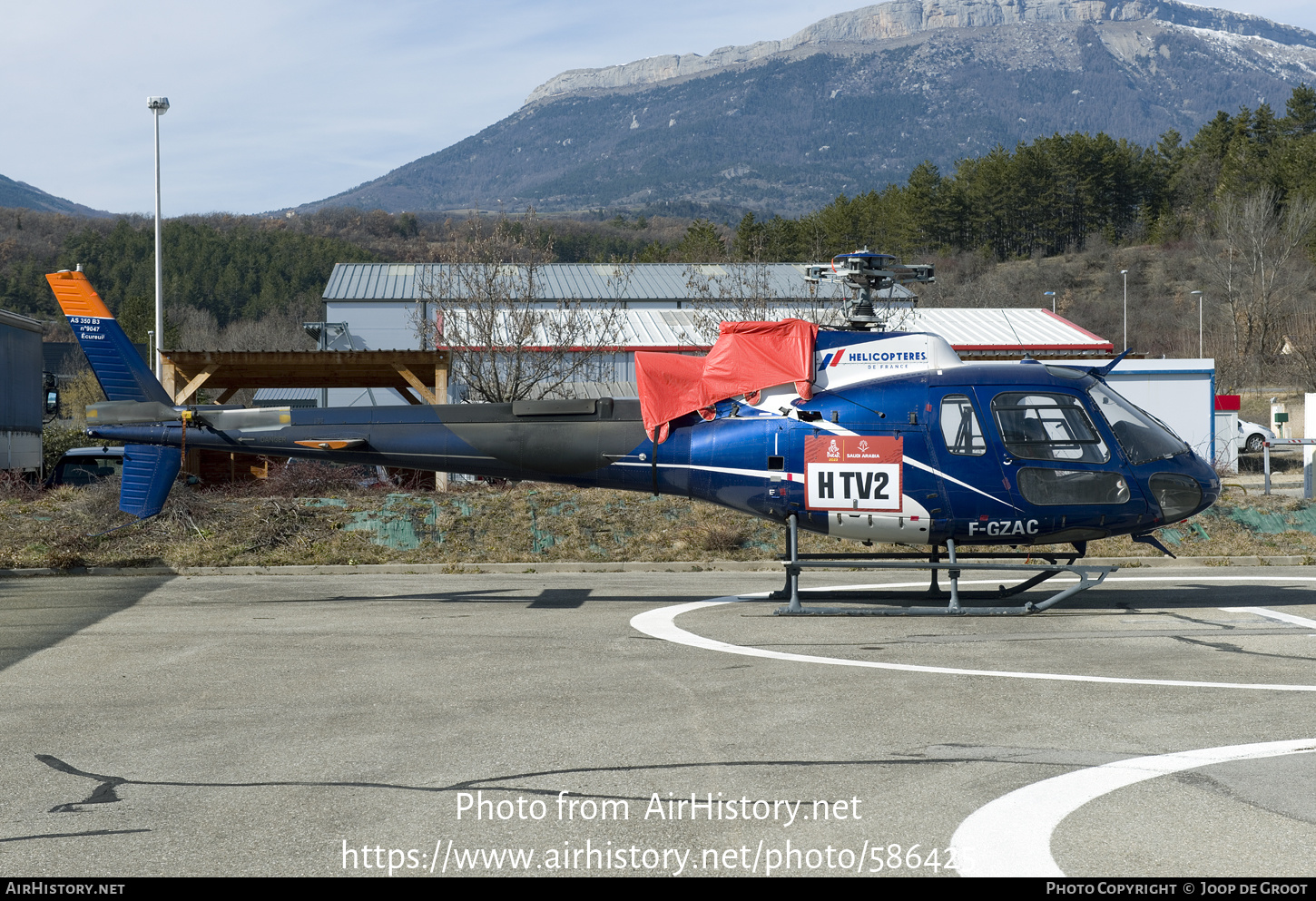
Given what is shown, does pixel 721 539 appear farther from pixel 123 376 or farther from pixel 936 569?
pixel 123 376

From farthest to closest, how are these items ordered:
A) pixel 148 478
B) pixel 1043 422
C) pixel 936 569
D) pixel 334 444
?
pixel 334 444 < pixel 148 478 < pixel 936 569 < pixel 1043 422

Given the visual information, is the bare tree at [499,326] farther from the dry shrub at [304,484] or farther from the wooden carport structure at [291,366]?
the dry shrub at [304,484]

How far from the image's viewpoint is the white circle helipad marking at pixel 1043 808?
15.1 feet

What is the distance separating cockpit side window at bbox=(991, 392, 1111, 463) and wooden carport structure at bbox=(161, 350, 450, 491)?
549 inches

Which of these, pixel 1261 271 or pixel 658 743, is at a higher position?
pixel 1261 271

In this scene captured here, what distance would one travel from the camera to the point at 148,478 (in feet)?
42.3

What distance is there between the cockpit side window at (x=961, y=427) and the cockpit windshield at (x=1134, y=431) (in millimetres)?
1393

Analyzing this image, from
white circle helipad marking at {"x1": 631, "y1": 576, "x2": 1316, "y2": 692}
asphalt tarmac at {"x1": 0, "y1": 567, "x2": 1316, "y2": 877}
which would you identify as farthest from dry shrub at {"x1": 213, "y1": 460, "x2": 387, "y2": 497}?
white circle helipad marking at {"x1": 631, "y1": 576, "x2": 1316, "y2": 692}

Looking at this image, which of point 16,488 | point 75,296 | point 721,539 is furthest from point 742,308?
point 75,296

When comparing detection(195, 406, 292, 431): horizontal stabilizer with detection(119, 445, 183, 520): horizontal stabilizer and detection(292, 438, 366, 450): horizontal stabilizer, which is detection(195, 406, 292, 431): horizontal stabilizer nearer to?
detection(292, 438, 366, 450): horizontal stabilizer

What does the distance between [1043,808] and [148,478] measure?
1143 cm

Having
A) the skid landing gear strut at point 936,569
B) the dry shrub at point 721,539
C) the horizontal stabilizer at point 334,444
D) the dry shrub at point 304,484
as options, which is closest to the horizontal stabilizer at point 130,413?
the horizontal stabilizer at point 334,444

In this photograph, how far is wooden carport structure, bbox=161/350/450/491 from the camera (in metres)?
23.1
